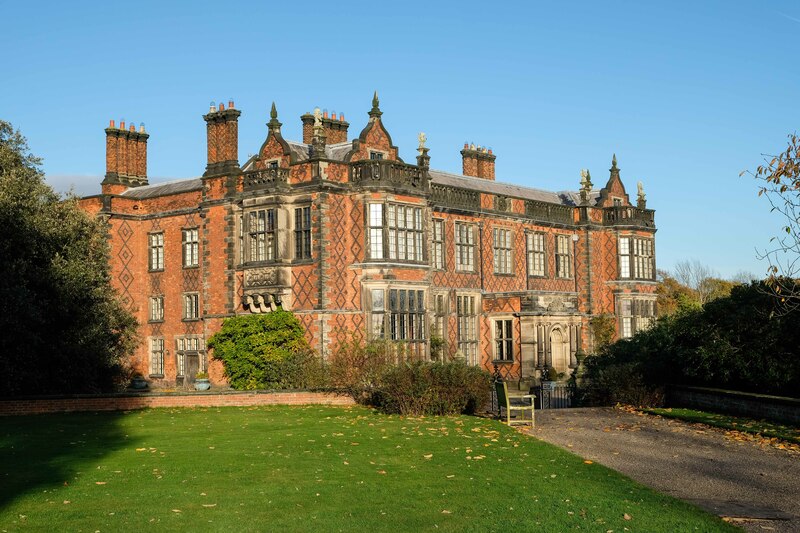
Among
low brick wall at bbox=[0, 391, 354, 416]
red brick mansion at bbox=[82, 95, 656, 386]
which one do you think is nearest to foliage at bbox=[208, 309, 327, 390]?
red brick mansion at bbox=[82, 95, 656, 386]

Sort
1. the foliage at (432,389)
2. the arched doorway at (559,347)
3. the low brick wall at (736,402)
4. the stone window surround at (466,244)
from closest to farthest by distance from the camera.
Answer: the low brick wall at (736,402) → the foliage at (432,389) → the stone window surround at (466,244) → the arched doorway at (559,347)

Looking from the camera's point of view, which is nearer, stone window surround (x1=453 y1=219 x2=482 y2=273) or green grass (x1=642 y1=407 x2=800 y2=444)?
green grass (x1=642 y1=407 x2=800 y2=444)

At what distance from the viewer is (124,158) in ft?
151

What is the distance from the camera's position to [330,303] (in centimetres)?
3547

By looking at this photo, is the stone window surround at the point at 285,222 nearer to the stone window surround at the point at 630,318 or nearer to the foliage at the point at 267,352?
the foliage at the point at 267,352

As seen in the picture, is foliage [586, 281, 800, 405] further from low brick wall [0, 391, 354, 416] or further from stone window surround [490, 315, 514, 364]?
stone window surround [490, 315, 514, 364]

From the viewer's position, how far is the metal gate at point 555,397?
1331 inches

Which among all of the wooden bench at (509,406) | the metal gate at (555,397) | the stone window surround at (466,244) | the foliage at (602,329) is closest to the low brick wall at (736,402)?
the metal gate at (555,397)

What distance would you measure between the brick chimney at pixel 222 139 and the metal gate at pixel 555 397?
15.2 metres

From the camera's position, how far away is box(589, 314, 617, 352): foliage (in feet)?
151

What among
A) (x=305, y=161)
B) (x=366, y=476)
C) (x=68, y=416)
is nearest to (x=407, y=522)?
(x=366, y=476)

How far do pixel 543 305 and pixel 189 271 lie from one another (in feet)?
50.8

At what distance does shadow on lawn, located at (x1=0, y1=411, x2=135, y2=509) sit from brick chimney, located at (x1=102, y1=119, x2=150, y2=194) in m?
20.4

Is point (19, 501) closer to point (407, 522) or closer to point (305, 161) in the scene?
point (407, 522)
